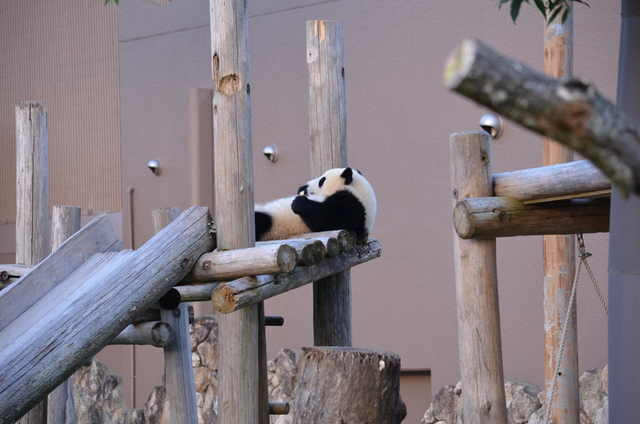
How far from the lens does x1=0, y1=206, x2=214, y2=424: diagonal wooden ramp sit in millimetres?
2627

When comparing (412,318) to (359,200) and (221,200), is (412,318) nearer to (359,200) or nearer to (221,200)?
(359,200)

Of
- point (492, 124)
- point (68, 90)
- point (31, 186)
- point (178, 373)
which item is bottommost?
point (178, 373)

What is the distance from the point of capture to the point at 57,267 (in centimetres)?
347

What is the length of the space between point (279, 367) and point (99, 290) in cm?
494

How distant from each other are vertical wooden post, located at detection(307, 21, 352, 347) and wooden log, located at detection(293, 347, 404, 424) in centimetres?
164

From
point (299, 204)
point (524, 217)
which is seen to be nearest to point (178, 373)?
point (299, 204)

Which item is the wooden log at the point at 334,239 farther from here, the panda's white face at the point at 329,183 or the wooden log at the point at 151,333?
the wooden log at the point at 151,333

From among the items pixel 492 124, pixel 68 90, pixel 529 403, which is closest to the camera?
pixel 529 403

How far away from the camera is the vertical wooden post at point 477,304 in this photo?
3082 millimetres

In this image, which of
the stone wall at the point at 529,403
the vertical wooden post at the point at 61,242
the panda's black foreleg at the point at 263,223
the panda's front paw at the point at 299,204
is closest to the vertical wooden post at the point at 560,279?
the stone wall at the point at 529,403

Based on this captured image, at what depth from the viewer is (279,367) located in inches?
302

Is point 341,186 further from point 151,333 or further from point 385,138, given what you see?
point 385,138

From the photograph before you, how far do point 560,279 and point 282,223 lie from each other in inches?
72.6

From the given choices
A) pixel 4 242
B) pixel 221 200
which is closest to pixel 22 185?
pixel 221 200
